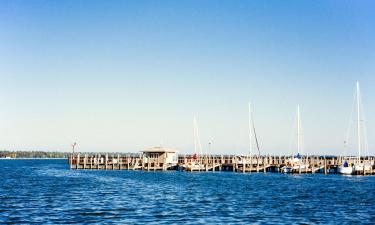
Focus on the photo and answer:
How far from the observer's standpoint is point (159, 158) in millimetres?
103312

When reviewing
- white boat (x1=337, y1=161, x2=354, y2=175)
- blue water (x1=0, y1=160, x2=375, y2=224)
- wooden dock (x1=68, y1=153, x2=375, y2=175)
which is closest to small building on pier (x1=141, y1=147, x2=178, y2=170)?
wooden dock (x1=68, y1=153, x2=375, y2=175)

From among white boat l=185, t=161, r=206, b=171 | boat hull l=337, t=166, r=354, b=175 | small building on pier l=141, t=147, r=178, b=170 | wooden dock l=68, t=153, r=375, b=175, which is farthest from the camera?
small building on pier l=141, t=147, r=178, b=170

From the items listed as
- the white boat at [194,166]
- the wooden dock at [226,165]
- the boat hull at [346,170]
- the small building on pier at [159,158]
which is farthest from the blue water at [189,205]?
the small building on pier at [159,158]

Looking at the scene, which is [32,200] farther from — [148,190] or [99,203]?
[148,190]

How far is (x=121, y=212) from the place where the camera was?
3775cm

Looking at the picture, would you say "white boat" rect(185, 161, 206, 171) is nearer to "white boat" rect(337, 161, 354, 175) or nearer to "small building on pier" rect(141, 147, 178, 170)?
"small building on pier" rect(141, 147, 178, 170)

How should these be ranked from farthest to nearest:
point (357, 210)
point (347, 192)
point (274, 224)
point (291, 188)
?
point (291, 188) < point (347, 192) < point (357, 210) < point (274, 224)

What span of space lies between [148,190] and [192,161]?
155 feet

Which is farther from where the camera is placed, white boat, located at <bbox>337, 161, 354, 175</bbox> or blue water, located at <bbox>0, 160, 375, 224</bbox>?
white boat, located at <bbox>337, 161, 354, 175</bbox>

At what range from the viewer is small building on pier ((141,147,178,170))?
335 ft

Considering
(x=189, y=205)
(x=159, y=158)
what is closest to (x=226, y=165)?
(x=159, y=158)

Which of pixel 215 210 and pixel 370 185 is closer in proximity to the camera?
pixel 215 210

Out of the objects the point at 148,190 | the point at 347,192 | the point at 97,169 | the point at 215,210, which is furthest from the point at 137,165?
the point at 215,210

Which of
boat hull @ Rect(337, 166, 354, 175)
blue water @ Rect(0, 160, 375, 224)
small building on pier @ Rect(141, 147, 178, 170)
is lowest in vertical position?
blue water @ Rect(0, 160, 375, 224)
